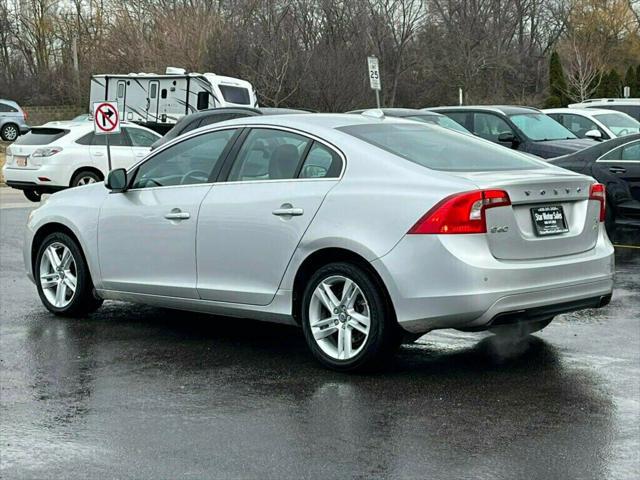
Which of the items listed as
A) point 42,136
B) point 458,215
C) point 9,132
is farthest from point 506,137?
point 9,132

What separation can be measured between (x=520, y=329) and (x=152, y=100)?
2951 centimetres

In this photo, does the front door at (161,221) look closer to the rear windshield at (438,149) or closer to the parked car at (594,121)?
the rear windshield at (438,149)

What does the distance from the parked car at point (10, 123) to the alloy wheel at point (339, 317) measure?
40610 millimetres

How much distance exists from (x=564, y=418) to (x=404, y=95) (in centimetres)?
6052

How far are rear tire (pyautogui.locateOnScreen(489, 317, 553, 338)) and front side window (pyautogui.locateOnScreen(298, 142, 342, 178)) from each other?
173cm

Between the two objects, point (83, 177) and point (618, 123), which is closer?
point (83, 177)

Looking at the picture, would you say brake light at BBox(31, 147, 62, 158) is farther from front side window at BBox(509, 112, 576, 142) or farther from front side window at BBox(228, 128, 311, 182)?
front side window at BBox(228, 128, 311, 182)

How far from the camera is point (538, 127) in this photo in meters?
20.0

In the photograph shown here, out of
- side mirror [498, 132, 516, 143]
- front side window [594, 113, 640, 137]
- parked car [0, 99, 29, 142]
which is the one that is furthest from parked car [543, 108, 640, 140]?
parked car [0, 99, 29, 142]

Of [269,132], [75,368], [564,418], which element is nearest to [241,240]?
[269,132]

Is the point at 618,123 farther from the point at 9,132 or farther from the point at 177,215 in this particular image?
the point at 9,132

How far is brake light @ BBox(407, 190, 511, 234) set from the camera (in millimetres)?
6578

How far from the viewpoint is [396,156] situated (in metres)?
7.09

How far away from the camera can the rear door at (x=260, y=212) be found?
7.25m
